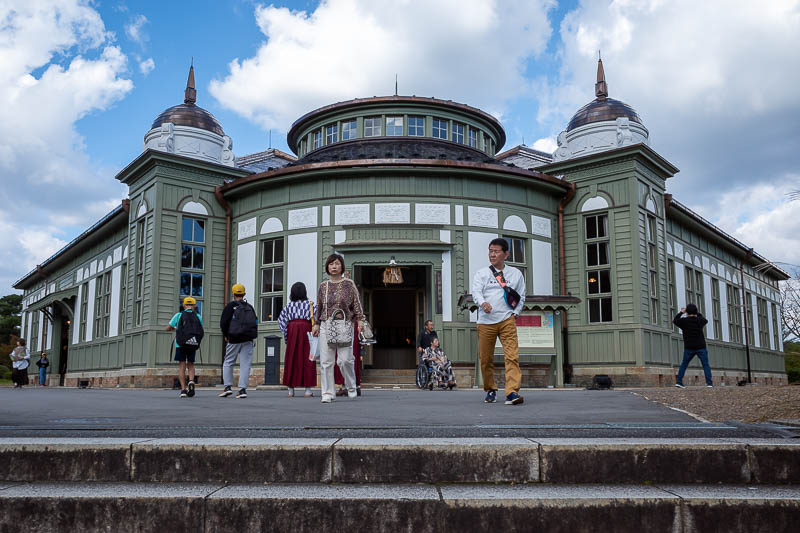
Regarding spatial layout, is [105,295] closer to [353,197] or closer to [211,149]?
[211,149]

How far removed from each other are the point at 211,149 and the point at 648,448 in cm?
2141

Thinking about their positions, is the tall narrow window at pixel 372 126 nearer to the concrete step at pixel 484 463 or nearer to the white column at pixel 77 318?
the white column at pixel 77 318

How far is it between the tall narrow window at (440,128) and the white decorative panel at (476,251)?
461 cm

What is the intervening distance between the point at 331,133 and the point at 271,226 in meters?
4.57

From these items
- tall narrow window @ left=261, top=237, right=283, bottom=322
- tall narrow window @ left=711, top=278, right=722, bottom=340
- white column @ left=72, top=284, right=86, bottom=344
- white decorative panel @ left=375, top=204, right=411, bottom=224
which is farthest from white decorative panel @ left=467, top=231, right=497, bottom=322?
white column @ left=72, top=284, right=86, bottom=344

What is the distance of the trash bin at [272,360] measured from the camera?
66.1 feet

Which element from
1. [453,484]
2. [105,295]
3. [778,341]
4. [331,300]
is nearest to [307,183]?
[105,295]

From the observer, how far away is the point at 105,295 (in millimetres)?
26703

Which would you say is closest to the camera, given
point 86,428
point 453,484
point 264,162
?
point 453,484

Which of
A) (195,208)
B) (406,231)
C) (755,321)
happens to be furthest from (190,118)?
(755,321)

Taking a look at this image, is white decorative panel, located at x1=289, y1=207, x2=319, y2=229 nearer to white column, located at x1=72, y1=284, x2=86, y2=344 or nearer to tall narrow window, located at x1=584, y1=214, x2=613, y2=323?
tall narrow window, located at x1=584, y1=214, x2=613, y2=323

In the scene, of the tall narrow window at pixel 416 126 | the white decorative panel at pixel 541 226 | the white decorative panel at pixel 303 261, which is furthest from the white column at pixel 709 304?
the white decorative panel at pixel 303 261

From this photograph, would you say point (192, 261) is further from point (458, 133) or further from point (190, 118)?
point (458, 133)

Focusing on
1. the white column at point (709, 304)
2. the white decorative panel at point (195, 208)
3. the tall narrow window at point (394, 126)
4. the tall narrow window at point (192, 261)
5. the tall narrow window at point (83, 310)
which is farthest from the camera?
A: the tall narrow window at point (83, 310)
